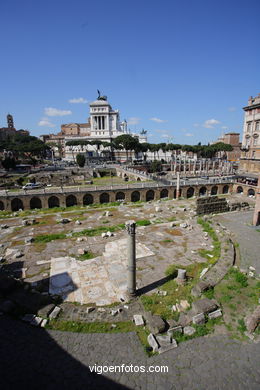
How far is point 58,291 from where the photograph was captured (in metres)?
12.0

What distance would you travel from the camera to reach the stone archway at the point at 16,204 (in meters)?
30.9

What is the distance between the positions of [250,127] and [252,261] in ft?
128

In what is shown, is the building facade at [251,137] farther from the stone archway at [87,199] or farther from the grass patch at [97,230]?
the grass patch at [97,230]

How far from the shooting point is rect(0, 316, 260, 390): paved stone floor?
7172 mm

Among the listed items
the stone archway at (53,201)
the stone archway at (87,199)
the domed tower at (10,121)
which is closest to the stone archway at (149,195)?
the stone archway at (87,199)

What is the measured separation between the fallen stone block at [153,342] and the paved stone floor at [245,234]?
28.1ft

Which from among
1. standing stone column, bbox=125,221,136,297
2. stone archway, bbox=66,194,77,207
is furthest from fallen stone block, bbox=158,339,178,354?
stone archway, bbox=66,194,77,207

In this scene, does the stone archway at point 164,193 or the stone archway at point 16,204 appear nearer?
the stone archway at point 16,204

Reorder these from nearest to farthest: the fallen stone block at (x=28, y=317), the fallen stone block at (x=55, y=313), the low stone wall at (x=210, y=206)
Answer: the fallen stone block at (x=28, y=317)
the fallen stone block at (x=55, y=313)
the low stone wall at (x=210, y=206)

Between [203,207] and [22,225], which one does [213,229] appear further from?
[22,225]

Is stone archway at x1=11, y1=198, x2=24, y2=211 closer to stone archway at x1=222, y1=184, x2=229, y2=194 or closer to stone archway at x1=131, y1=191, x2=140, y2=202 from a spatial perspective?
stone archway at x1=131, y1=191, x2=140, y2=202

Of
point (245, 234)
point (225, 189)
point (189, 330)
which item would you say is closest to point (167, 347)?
point (189, 330)

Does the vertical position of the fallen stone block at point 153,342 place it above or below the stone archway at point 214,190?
below

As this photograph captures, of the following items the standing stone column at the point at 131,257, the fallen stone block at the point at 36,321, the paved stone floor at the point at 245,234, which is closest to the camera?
the fallen stone block at the point at 36,321
